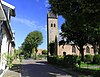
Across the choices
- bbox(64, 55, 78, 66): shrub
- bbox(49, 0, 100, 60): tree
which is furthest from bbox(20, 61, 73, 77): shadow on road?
bbox(49, 0, 100, 60): tree

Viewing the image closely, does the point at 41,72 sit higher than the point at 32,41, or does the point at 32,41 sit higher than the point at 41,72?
the point at 32,41

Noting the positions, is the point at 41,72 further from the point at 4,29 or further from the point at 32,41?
the point at 32,41

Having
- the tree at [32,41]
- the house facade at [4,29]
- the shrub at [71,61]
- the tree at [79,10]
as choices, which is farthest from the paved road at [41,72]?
the tree at [32,41]

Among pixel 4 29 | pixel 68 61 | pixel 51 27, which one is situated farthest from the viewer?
pixel 51 27

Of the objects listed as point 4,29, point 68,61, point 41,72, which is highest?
point 4,29

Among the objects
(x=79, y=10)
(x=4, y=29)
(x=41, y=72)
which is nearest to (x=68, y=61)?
(x=41, y=72)

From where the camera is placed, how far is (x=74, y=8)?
19.5 meters

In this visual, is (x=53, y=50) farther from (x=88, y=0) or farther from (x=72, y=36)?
(x=88, y=0)

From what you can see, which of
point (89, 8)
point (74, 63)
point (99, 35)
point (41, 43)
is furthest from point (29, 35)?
point (89, 8)

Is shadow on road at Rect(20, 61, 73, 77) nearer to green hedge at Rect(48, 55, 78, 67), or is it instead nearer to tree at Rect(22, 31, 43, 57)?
green hedge at Rect(48, 55, 78, 67)

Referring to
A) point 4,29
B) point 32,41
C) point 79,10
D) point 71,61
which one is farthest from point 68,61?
point 32,41

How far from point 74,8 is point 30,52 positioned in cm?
8455

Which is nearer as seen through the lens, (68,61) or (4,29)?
(4,29)

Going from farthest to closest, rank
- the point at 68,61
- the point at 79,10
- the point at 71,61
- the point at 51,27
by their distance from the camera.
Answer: the point at 51,27 → the point at 68,61 → the point at 71,61 → the point at 79,10
